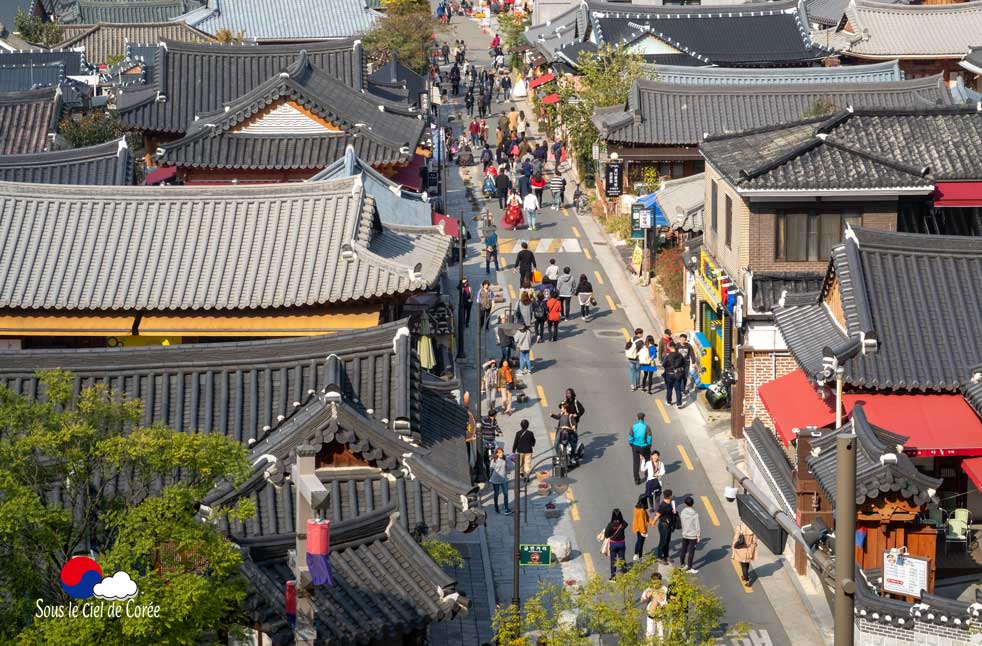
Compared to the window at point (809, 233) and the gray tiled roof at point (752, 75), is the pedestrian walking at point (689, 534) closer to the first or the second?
the window at point (809, 233)

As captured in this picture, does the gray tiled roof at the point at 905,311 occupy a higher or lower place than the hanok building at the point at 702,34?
lower

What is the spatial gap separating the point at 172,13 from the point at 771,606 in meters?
81.8

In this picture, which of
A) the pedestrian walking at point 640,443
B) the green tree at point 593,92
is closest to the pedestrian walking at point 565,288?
the pedestrian walking at point 640,443

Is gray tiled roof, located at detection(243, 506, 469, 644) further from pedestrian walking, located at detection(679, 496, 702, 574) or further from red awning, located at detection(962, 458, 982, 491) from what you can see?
red awning, located at detection(962, 458, 982, 491)

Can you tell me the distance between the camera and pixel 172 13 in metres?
106

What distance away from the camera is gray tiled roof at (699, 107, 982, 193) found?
39.7m

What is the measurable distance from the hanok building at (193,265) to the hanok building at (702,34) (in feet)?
130

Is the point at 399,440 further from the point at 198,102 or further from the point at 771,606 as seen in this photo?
the point at 198,102

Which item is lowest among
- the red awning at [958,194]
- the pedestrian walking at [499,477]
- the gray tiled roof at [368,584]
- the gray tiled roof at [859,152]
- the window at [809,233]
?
the pedestrian walking at [499,477]

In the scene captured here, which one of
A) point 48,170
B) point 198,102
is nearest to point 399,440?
point 48,170

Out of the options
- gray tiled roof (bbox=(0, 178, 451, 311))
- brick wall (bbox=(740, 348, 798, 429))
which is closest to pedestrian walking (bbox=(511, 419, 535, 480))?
gray tiled roof (bbox=(0, 178, 451, 311))

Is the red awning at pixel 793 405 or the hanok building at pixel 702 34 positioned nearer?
the red awning at pixel 793 405

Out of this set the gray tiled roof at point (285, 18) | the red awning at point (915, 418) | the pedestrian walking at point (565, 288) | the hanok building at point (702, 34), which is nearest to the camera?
the red awning at point (915, 418)

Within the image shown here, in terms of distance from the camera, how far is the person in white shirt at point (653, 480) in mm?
36081
